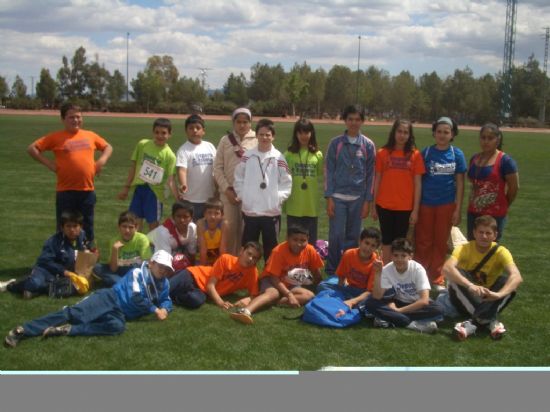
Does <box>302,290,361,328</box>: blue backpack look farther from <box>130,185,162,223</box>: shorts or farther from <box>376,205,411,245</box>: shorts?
<box>130,185,162,223</box>: shorts

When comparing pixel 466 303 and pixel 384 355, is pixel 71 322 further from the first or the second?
pixel 466 303

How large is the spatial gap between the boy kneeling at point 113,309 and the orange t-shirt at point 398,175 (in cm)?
248

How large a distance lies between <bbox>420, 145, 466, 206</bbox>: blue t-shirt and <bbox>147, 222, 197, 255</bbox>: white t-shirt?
2.55 meters

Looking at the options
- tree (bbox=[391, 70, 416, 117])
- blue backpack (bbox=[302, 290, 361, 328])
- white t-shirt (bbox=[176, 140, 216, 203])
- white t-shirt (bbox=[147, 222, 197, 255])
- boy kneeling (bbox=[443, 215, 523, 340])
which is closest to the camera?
boy kneeling (bbox=[443, 215, 523, 340])

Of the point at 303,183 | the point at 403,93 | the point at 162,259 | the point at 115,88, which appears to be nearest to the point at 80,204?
the point at 162,259

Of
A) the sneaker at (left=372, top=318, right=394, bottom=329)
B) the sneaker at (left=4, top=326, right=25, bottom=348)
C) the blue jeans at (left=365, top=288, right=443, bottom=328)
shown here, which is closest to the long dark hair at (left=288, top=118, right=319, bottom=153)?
the blue jeans at (left=365, top=288, right=443, bottom=328)

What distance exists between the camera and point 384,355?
4816mm

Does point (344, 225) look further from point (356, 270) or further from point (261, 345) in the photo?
point (261, 345)

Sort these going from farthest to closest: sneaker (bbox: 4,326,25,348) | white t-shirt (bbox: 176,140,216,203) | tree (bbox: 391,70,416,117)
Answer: tree (bbox: 391,70,416,117) → white t-shirt (bbox: 176,140,216,203) → sneaker (bbox: 4,326,25,348)

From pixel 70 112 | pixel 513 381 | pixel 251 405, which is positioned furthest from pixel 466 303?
pixel 70 112

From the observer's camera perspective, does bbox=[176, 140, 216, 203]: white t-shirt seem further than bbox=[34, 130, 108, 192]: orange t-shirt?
Yes

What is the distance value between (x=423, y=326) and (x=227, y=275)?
2.00 m

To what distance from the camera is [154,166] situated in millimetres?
6938

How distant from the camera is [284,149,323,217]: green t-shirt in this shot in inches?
265
